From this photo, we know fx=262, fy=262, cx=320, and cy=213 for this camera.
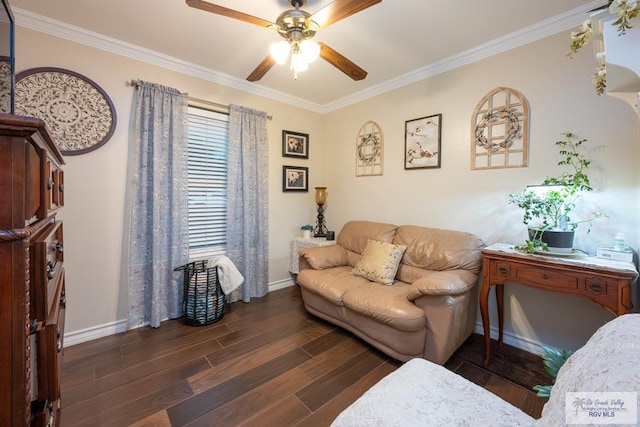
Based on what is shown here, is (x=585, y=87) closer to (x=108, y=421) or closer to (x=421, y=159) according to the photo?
(x=421, y=159)

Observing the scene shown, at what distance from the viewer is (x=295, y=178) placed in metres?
3.77

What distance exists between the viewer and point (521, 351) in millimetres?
2203

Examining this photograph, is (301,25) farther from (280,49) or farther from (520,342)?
(520,342)

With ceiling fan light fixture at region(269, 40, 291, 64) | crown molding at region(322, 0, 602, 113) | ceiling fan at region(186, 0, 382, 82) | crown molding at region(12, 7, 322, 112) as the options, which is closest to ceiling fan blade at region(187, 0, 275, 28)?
ceiling fan at region(186, 0, 382, 82)

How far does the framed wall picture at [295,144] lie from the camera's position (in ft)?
11.9

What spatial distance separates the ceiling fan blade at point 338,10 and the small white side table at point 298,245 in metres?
2.36

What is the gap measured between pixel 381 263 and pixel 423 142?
4.62 feet

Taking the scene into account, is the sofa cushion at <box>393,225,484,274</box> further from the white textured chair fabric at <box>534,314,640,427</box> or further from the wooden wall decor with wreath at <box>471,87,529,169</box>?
the white textured chair fabric at <box>534,314,640,427</box>

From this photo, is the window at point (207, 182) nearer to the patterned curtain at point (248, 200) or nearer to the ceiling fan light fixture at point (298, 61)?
the patterned curtain at point (248, 200)

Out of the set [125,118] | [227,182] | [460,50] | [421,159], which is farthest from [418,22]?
[125,118]

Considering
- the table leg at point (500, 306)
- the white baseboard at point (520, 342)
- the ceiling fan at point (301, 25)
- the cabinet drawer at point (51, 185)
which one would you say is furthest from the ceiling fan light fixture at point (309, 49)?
the white baseboard at point (520, 342)

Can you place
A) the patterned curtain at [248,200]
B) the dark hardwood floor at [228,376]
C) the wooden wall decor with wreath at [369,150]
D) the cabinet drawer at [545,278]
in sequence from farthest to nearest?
1. the wooden wall decor with wreath at [369,150]
2. the patterned curtain at [248,200]
3. the cabinet drawer at [545,278]
4. the dark hardwood floor at [228,376]

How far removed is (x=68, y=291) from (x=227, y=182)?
1693mm

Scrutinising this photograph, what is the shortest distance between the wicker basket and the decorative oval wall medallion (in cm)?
140
